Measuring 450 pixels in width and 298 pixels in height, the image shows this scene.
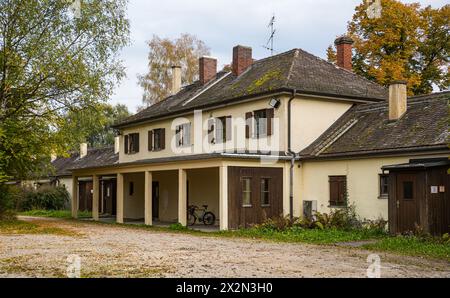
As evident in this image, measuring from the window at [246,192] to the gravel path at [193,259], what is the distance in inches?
143

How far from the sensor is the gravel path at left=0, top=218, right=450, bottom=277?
11183mm

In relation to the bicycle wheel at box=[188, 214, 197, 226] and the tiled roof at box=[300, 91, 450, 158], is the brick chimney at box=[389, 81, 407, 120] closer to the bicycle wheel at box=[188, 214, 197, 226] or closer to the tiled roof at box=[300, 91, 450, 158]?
the tiled roof at box=[300, 91, 450, 158]

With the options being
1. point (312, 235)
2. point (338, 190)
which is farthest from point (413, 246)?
point (338, 190)

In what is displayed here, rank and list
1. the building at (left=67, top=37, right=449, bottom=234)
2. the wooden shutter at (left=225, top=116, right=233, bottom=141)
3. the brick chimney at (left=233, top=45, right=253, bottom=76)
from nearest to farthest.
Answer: the building at (left=67, top=37, right=449, bottom=234)
the wooden shutter at (left=225, top=116, right=233, bottom=141)
the brick chimney at (left=233, top=45, right=253, bottom=76)

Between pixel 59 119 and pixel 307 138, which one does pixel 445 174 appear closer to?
pixel 307 138

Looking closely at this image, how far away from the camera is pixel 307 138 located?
2425 cm

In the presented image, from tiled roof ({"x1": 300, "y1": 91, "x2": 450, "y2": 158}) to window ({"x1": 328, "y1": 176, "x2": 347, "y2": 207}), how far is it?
940 millimetres

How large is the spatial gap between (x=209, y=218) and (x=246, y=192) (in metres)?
4.46

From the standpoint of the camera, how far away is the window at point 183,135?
28.8 m

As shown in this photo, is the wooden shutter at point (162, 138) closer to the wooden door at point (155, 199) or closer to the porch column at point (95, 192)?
the wooden door at point (155, 199)

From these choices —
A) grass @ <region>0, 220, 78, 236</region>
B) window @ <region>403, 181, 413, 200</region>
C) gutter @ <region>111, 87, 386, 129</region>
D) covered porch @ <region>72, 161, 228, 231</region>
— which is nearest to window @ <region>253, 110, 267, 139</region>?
gutter @ <region>111, 87, 386, 129</region>

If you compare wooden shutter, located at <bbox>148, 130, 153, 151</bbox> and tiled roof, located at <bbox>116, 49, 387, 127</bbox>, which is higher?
tiled roof, located at <bbox>116, 49, 387, 127</bbox>
